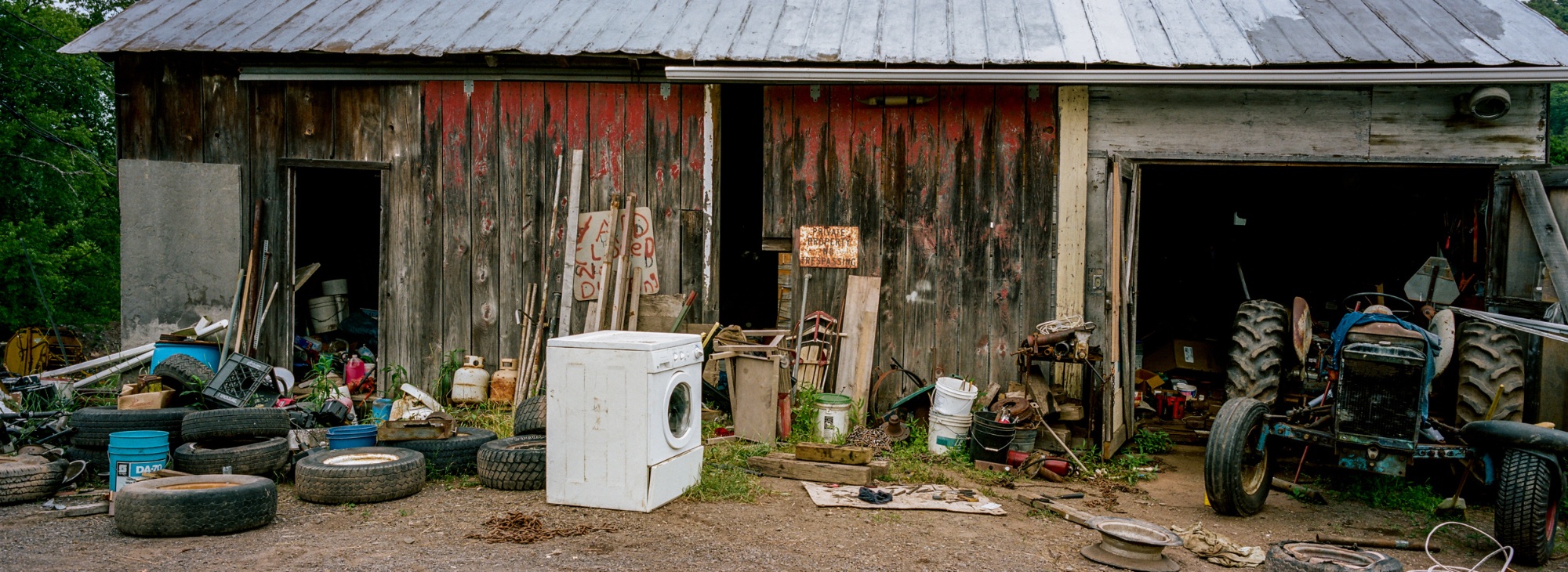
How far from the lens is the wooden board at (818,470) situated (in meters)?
6.36

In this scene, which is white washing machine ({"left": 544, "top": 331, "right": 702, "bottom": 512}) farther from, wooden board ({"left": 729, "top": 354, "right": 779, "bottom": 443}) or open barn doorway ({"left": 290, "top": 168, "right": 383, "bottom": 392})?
open barn doorway ({"left": 290, "top": 168, "right": 383, "bottom": 392})

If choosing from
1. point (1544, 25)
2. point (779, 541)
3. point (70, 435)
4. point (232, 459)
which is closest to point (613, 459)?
point (779, 541)

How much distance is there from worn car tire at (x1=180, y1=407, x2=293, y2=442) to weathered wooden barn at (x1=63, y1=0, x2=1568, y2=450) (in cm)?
230

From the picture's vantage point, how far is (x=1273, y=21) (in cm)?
823

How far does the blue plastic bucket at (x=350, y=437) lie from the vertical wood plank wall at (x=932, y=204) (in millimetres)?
3616

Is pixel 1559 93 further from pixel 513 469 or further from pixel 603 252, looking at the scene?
pixel 513 469

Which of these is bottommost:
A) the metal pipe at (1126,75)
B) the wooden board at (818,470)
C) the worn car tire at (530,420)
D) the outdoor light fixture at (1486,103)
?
the wooden board at (818,470)

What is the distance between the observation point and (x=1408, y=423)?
5.74 metres

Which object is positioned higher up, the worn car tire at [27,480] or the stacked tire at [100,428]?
the stacked tire at [100,428]

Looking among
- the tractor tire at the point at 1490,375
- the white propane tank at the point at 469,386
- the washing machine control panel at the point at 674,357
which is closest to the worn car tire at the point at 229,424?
the white propane tank at the point at 469,386

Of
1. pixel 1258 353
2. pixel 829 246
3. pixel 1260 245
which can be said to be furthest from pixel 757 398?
pixel 1260 245

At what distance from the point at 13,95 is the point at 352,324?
33.7 feet

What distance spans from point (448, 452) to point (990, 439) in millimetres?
3924

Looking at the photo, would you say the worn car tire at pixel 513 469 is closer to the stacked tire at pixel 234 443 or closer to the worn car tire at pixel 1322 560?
the stacked tire at pixel 234 443
